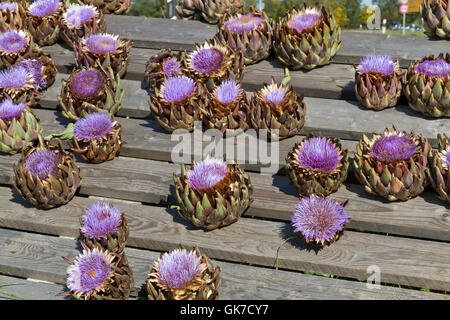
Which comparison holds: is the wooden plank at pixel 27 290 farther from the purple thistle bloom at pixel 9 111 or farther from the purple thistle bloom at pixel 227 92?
the purple thistle bloom at pixel 227 92

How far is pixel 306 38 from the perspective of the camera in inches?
177

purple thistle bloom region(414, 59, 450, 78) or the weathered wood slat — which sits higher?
purple thistle bloom region(414, 59, 450, 78)

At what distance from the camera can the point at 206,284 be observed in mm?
3018

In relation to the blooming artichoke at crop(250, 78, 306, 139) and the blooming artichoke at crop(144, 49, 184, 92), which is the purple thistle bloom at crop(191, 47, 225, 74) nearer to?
the blooming artichoke at crop(144, 49, 184, 92)

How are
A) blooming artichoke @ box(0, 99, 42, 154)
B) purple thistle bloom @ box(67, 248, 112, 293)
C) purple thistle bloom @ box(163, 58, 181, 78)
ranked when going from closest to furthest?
purple thistle bloom @ box(67, 248, 112, 293) < blooming artichoke @ box(0, 99, 42, 154) < purple thistle bloom @ box(163, 58, 181, 78)

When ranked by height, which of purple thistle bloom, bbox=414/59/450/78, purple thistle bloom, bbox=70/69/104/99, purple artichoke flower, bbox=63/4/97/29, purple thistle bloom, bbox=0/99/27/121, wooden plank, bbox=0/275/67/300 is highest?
purple artichoke flower, bbox=63/4/97/29

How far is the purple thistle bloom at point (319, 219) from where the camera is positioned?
328 cm

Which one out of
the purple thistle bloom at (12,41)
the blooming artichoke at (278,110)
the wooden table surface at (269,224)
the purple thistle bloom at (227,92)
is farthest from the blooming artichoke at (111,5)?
the blooming artichoke at (278,110)

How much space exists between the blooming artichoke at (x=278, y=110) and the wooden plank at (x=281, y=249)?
809 mm

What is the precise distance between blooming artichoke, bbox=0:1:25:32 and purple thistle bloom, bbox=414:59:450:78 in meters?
3.71

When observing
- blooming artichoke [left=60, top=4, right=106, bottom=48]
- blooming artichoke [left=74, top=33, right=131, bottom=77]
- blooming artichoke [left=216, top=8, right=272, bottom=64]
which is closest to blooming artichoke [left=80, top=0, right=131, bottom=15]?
blooming artichoke [left=60, top=4, right=106, bottom=48]

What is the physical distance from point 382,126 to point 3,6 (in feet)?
12.8

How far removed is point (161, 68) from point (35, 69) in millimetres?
1183

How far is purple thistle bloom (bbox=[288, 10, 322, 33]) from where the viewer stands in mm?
4500
